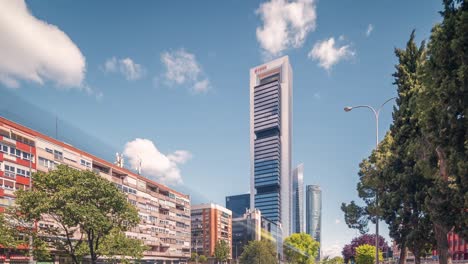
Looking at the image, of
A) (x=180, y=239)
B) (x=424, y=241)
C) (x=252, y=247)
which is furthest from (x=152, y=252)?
(x=424, y=241)

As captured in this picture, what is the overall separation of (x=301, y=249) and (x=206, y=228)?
37.4m

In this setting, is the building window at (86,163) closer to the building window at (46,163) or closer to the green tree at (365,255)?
the building window at (46,163)

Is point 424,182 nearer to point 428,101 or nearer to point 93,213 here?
point 428,101

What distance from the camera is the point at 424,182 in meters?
Answer: 24.2

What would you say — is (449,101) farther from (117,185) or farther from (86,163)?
(117,185)

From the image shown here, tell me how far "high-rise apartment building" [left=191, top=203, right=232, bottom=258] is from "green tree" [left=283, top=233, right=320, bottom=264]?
29056 millimetres

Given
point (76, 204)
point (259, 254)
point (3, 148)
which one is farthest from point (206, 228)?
point (76, 204)

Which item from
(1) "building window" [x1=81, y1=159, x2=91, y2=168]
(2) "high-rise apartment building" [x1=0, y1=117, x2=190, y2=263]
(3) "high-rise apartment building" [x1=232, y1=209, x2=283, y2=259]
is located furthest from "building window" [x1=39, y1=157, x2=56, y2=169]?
(3) "high-rise apartment building" [x1=232, y1=209, x2=283, y2=259]

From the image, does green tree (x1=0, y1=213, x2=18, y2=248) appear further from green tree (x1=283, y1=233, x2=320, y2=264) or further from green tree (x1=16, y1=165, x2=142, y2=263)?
green tree (x1=283, y1=233, x2=320, y2=264)

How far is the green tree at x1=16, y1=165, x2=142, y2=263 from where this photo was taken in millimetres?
26875

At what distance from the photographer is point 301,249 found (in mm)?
103500

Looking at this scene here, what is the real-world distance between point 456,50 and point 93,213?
26.7 metres

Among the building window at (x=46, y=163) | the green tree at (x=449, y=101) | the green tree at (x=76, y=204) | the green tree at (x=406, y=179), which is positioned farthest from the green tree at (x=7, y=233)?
the green tree at (x=449, y=101)

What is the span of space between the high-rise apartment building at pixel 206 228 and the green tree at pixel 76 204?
94.4 meters
